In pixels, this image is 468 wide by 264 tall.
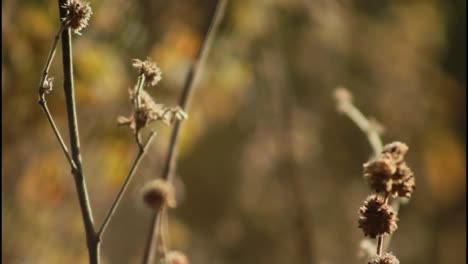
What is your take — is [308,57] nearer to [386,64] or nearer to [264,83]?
[386,64]

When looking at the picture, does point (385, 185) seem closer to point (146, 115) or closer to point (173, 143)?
point (146, 115)

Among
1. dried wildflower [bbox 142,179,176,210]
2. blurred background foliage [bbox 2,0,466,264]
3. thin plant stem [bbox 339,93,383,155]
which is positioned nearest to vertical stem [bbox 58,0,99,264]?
dried wildflower [bbox 142,179,176,210]

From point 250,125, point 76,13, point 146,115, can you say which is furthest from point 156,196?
point 250,125

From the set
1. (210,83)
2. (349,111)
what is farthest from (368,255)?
(210,83)

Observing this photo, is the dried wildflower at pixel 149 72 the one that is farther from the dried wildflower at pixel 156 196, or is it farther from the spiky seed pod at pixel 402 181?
the spiky seed pod at pixel 402 181

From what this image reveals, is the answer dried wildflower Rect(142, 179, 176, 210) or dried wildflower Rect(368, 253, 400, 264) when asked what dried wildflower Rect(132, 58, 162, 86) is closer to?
dried wildflower Rect(142, 179, 176, 210)

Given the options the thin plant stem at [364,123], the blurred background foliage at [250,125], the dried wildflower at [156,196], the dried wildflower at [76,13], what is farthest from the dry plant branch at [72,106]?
the blurred background foliage at [250,125]
